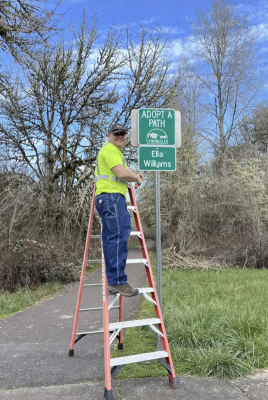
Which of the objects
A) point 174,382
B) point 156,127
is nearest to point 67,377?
point 174,382

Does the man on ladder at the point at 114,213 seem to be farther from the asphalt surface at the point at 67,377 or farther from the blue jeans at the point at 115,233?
the asphalt surface at the point at 67,377

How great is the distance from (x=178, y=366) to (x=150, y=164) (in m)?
2.31

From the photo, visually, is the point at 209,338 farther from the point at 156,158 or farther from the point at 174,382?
the point at 156,158

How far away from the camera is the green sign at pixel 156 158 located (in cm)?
431

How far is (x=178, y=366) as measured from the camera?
4.05 m

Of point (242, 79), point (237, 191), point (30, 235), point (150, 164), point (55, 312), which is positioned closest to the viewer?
point (150, 164)

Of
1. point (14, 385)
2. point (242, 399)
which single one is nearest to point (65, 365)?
point (14, 385)

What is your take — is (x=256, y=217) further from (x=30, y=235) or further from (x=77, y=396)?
(x=77, y=396)

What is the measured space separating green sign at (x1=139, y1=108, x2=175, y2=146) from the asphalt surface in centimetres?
265

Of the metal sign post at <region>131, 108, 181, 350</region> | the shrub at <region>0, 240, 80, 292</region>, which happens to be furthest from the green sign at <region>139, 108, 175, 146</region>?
the shrub at <region>0, 240, 80, 292</region>

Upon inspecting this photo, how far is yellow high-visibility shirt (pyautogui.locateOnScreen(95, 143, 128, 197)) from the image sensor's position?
3.72 metres

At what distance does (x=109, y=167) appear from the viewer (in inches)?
147

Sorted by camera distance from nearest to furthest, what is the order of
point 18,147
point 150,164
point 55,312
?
point 150,164
point 55,312
point 18,147

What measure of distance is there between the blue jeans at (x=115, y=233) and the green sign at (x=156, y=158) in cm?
70
